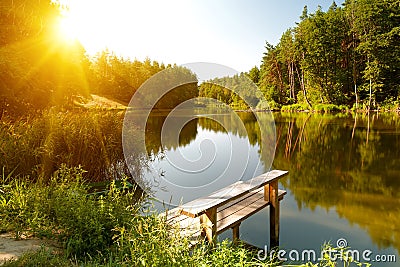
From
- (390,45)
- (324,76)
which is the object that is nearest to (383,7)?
(390,45)

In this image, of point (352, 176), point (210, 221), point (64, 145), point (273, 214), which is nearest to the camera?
point (210, 221)

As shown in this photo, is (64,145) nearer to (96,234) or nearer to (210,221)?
(96,234)

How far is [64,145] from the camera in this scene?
5.72 metres

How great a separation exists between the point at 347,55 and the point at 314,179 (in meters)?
29.5

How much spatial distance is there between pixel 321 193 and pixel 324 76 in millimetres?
29840

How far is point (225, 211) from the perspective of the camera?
4.38 meters

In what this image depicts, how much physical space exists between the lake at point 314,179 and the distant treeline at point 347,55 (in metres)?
17.9

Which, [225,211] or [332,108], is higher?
[332,108]

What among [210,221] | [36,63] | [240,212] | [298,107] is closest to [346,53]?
[298,107]

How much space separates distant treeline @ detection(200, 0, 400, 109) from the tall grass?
1161 inches

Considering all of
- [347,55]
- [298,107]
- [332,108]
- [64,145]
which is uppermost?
[347,55]

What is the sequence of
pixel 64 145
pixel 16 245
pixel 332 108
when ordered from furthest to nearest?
pixel 332 108, pixel 64 145, pixel 16 245

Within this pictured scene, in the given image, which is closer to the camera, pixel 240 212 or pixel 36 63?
pixel 240 212


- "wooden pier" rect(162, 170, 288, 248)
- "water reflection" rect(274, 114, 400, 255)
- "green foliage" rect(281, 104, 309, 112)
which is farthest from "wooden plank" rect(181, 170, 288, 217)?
"green foliage" rect(281, 104, 309, 112)
